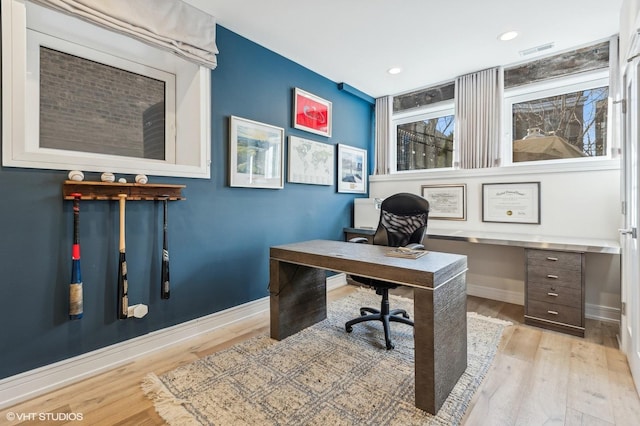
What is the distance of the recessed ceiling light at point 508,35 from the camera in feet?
8.59

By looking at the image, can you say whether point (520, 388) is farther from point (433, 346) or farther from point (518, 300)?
point (518, 300)

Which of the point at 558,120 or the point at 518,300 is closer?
the point at 558,120

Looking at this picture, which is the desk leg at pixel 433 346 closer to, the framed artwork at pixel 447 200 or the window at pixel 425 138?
the framed artwork at pixel 447 200

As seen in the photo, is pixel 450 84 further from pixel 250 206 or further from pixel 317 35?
pixel 250 206

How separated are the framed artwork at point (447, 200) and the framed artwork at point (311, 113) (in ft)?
4.86

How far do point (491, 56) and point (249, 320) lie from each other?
138 inches

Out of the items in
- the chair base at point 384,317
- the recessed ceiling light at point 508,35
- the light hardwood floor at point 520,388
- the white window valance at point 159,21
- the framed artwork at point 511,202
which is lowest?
the light hardwood floor at point 520,388

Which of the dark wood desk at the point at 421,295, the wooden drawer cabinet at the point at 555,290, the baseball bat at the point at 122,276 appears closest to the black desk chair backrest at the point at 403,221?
the dark wood desk at the point at 421,295

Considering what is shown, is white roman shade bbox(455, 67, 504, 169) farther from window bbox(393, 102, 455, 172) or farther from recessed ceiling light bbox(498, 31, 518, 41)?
recessed ceiling light bbox(498, 31, 518, 41)

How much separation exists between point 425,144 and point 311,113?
64.7 inches

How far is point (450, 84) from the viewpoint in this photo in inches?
145

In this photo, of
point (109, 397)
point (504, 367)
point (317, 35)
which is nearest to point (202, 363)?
point (109, 397)

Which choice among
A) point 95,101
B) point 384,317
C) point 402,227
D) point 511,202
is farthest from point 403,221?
point 95,101

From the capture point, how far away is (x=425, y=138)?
404 cm
